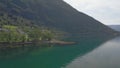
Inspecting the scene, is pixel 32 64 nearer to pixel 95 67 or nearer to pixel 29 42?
pixel 95 67

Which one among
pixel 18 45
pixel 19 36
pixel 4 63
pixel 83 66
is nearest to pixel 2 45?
pixel 18 45

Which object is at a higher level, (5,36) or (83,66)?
(5,36)

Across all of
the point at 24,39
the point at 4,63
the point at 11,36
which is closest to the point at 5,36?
the point at 11,36

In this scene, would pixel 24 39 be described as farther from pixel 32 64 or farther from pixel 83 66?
pixel 83 66

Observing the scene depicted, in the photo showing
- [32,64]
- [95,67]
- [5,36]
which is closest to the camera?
[95,67]

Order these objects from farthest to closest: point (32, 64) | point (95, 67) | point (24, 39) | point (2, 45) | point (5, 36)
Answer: point (24, 39), point (5, 36), point (2, 45), point (32, 64), point (95, 67)

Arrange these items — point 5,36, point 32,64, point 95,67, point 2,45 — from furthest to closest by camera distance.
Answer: point 5,36, point 2,45, point 32,64, point 95,67

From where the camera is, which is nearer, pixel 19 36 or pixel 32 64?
pixel 32 64

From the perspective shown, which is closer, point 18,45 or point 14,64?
point 14,64

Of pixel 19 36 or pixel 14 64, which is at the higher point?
pixel 19 36
